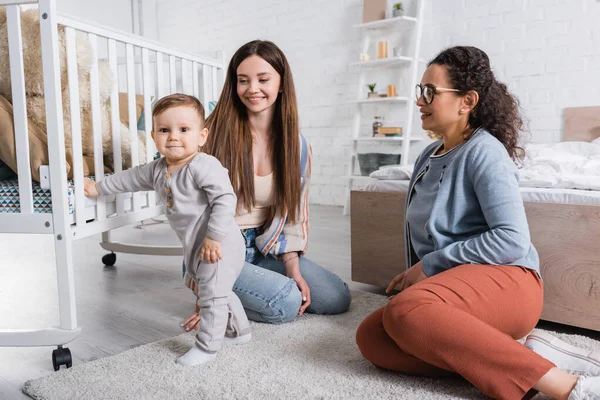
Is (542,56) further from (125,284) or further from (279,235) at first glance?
(125,284)

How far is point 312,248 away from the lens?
Result: 8.71 ft

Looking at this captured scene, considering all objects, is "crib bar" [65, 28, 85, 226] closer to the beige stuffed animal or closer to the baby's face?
the beige stuffed animal

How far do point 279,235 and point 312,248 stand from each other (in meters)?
1.09

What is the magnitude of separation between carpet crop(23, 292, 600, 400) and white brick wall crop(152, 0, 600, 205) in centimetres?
208

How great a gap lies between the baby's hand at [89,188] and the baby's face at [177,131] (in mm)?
262

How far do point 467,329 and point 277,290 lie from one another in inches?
24.5

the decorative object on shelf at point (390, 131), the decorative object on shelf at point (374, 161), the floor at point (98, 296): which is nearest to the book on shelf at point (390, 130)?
the decorative object on shelf at point (390, 131)

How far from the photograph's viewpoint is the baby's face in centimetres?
126

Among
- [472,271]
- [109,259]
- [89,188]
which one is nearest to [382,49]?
[109,259]

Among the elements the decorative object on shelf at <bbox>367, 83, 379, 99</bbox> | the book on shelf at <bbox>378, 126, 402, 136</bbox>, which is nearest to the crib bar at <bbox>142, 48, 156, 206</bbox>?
the book on shelf at <bbox>378, 126, 402, 136</bbox>

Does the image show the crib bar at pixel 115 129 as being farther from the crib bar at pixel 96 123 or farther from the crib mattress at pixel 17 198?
the crib mattress at pixel 17 198

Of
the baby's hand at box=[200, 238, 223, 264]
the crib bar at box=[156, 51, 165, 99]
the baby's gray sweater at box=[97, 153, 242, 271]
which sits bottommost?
the baby's hand at box=[200, 238, 223, 264]

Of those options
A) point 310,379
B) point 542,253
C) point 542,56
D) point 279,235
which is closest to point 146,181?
point 279,235

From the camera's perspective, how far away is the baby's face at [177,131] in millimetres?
1259
